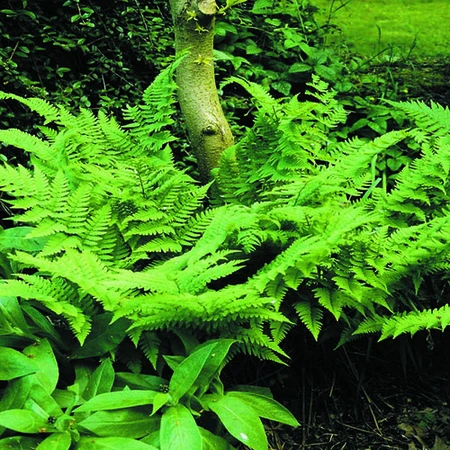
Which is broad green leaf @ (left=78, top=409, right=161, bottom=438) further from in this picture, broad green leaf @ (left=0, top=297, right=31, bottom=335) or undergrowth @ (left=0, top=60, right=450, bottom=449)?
broad green leaf @ (left=0, top=297, right=31, bottom=335)

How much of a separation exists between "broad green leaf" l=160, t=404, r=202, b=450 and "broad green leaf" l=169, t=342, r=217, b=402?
0.06 m

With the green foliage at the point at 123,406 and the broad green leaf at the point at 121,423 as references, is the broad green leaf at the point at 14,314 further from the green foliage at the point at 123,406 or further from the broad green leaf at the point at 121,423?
the broad green leaf at the point at 121,423

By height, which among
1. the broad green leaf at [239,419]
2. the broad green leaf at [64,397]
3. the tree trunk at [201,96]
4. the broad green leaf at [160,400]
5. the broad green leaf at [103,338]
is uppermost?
the tree trunk at [201,96]

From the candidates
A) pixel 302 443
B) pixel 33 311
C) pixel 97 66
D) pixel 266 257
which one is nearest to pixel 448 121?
pixel 266 257

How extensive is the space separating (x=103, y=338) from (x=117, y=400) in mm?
308

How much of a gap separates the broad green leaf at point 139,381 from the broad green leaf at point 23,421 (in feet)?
1.02

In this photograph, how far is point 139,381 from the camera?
6.31ft

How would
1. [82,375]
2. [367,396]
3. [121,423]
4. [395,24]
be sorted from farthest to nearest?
[395,24] < [367,396] < [82,375] < [121,423]

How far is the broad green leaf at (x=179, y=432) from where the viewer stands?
1606 millimetres

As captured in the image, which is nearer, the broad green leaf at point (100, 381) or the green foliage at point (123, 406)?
the green foliage at point (123, 406)

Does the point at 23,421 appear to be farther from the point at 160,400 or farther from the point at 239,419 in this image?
the point at 239,419

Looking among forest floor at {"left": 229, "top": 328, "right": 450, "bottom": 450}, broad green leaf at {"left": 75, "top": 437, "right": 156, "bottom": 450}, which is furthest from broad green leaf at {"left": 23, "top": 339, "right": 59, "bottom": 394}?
forest floor at {"left": 229, "top": 328, "right": 450, "bottom": 450}

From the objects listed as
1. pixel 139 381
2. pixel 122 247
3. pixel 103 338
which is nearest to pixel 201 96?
pixel 122 247

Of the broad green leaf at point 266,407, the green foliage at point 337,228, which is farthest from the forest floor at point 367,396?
the broad green leaf at point 266,407
